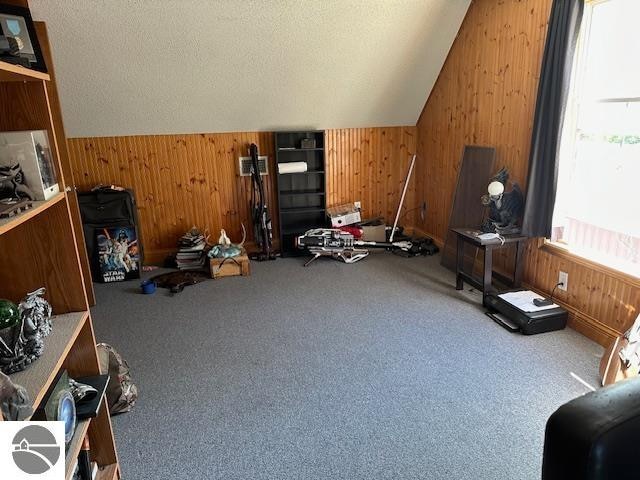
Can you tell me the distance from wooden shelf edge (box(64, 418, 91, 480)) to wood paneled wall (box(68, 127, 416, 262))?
127 inches

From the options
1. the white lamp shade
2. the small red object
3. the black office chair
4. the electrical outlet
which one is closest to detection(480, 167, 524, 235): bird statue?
the white lamp shade

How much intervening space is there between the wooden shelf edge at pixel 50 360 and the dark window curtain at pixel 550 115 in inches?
112

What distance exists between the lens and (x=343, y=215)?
184 inches

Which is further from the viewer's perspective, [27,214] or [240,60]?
[240,60]

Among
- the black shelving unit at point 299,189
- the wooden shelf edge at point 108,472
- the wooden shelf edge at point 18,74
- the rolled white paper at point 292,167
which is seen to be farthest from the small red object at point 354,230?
the wooden shelf edge at point 18,74

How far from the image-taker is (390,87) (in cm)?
435

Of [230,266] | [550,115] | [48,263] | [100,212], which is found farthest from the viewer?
[230,266]

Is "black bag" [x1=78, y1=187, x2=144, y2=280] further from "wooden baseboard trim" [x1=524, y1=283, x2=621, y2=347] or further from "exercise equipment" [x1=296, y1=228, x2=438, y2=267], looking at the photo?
"wooden baseboard trim" [x1=524, y1=283, x2=621, y2=347]

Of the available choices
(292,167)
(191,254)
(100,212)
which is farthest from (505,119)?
(100,212)

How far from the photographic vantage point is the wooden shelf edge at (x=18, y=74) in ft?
3.43

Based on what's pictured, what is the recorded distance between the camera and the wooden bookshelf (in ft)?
4.10

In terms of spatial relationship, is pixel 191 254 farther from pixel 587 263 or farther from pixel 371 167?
pixel 587 263

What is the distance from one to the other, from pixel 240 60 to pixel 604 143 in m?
2.82

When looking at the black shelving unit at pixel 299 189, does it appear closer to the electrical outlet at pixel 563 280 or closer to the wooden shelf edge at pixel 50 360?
the electrical outlet at pixel 563 280
